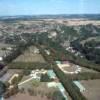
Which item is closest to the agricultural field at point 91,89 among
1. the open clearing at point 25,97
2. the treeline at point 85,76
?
the treeline at point 85,76

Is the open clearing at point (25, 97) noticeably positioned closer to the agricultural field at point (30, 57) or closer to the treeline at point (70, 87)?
the treeline at point (70, 87)

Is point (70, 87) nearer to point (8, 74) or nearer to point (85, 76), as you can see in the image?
point (85, 76)

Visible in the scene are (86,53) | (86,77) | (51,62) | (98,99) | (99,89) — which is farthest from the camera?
(86,53)

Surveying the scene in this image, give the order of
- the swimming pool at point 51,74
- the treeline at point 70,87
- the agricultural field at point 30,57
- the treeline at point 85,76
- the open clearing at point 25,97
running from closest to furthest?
1. the treeline at point 70,87
2. the open clearing at point 25,97
3. the treeline at point 85,76
4. the swimming pool at point 51,74
5. the agricultural field at point 30,57

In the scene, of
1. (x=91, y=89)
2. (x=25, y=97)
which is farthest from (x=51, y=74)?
(x=25, y=97)

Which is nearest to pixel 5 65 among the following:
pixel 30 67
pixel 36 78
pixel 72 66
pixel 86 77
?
pixel 30 67

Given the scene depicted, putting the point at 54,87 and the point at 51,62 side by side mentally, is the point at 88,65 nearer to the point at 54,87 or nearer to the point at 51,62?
the point at 51,62
